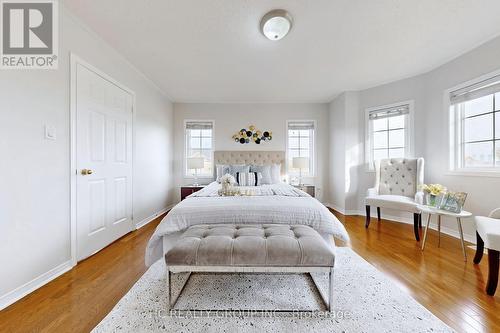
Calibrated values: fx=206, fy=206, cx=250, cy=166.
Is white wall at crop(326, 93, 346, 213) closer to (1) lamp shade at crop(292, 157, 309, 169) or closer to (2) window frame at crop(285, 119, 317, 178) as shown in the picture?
(2) window frame at crop(285, 119, 317, 178)

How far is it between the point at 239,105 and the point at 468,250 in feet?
14.3

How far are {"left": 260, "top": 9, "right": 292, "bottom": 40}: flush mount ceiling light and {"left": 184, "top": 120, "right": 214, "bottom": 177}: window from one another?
2844mm

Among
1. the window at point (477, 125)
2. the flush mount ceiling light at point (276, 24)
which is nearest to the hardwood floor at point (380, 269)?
the window at point (477, 125)

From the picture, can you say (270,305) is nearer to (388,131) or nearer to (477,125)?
(477,125)

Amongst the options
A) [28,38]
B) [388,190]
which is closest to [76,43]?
[28,38]

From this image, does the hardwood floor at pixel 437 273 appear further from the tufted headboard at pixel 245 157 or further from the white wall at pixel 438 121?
the tufted headboard at pixel 245 157

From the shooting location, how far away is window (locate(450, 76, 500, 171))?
250 centimetres

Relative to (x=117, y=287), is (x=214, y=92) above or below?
above

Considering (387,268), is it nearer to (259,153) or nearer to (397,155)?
(397,155)

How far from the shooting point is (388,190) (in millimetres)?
3453

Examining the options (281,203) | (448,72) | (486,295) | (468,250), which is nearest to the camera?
(486,295)

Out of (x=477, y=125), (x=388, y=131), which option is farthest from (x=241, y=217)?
(x=388, y=131)

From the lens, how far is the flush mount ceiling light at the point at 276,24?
1.94 metres

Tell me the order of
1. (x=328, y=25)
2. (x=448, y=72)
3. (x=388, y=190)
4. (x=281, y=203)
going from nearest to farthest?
(x=281, y=203) → (x=328, y=25) → (x=448, y=72) → (x=388, y=190)
